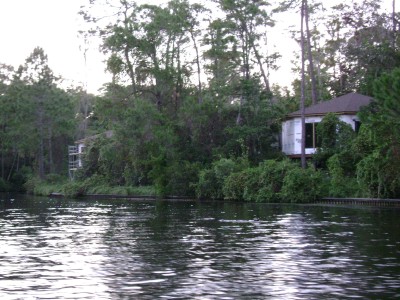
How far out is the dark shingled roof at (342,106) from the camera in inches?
2133

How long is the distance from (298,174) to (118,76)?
27566 mm

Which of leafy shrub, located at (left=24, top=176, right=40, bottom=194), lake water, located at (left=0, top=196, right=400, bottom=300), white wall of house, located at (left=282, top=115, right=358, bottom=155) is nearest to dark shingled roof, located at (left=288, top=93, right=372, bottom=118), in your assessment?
white wall of house, located at (left=282, top=115, right=358, bottom=155)

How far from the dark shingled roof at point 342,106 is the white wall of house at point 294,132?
479mm

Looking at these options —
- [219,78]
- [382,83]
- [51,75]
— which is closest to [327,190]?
[382,83]

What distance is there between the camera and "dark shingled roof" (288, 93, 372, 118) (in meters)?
54.2

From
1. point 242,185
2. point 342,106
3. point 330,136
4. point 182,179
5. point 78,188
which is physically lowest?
point 78,188

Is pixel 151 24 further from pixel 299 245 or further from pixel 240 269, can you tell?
pixel 240 269

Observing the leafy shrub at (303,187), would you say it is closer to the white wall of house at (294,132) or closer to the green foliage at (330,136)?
the green foliage at (330,136)

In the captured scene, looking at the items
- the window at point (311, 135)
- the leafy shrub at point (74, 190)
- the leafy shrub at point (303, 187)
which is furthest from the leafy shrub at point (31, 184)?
the leafy shrub at point (303, 187)

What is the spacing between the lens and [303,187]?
44562 millimetres

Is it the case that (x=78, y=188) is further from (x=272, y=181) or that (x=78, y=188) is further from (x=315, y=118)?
(x=272, y=181)

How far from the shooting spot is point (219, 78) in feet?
219

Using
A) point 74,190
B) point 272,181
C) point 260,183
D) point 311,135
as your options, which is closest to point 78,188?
point 74,190

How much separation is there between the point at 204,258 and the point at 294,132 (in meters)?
40.3
